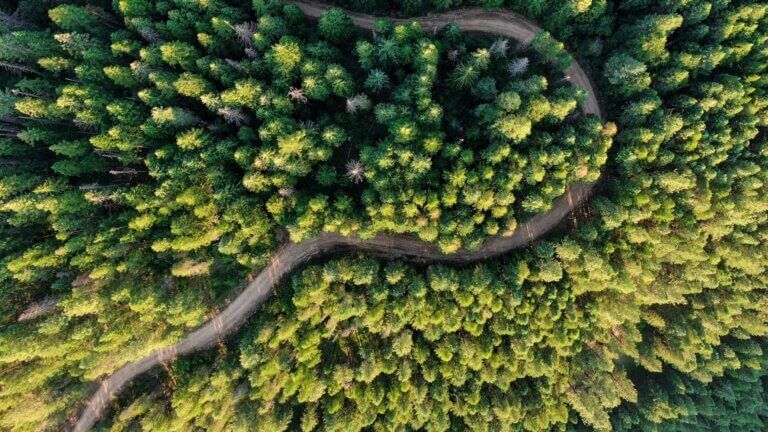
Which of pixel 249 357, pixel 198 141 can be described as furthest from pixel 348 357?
pixel 198 141

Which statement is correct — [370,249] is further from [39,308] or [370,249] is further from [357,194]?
[39,308]

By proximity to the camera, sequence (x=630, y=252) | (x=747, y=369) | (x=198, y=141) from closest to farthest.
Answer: (x=198, y=141)
(x=630, y=252)
(x=747, y=369)

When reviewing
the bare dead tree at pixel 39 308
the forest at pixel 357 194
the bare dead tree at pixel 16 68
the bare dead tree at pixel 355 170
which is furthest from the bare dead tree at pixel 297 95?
the bare dead tree at pixel 39 308

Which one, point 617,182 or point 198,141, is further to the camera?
point 617,182

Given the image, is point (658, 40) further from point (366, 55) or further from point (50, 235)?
point (50, 235)

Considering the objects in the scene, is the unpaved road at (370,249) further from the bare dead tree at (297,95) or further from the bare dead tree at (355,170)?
the bare dead tree at (297,95)

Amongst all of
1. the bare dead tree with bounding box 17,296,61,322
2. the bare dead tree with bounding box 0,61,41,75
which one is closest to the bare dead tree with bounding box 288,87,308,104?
the bare dead tree with bounding box 0,61,41,75
